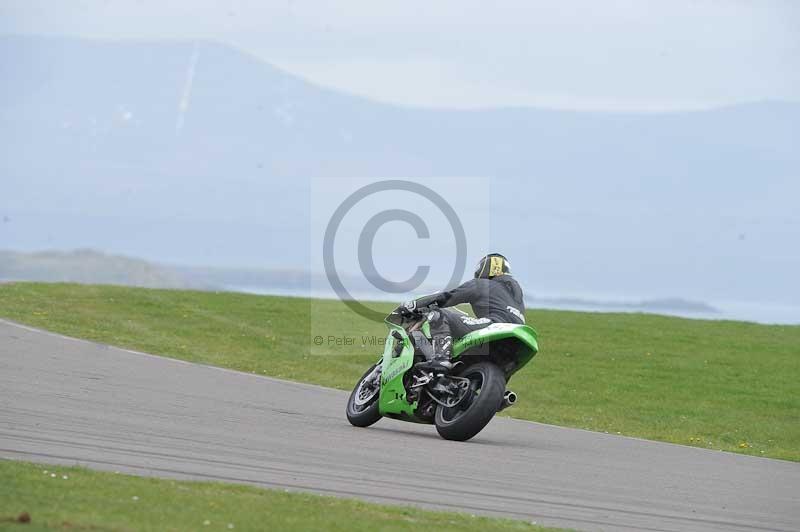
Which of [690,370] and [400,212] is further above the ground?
[400,212]

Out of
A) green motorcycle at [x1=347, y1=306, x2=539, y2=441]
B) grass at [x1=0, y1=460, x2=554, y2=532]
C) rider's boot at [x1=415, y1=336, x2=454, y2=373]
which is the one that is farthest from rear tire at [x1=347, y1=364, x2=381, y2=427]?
grass at [x1=0, y1=460, x2=554, y2=532]

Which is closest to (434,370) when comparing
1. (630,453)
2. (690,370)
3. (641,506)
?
(630,453)

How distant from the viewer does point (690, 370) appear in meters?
26.0

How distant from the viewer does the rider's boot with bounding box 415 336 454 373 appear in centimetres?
1438

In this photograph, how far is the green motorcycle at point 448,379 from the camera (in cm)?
1402

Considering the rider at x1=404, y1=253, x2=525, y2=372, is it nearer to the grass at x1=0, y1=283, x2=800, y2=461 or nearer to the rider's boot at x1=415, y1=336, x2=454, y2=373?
the rider's boot at x1=415, y1=336, x2=454, y2=373

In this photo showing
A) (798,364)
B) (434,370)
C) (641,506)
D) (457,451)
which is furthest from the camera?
(798,364)

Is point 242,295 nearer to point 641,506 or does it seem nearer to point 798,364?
point 798,364

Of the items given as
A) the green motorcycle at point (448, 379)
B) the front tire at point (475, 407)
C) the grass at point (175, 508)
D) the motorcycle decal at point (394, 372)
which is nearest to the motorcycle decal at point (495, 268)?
the green motorcycle at point (448, 379)

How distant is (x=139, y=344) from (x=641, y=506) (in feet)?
49.6

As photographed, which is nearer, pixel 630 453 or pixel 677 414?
pixel 630 453

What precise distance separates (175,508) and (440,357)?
20.3ft

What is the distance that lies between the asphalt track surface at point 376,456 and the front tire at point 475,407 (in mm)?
232

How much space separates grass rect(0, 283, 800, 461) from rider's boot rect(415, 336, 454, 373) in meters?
4.50
